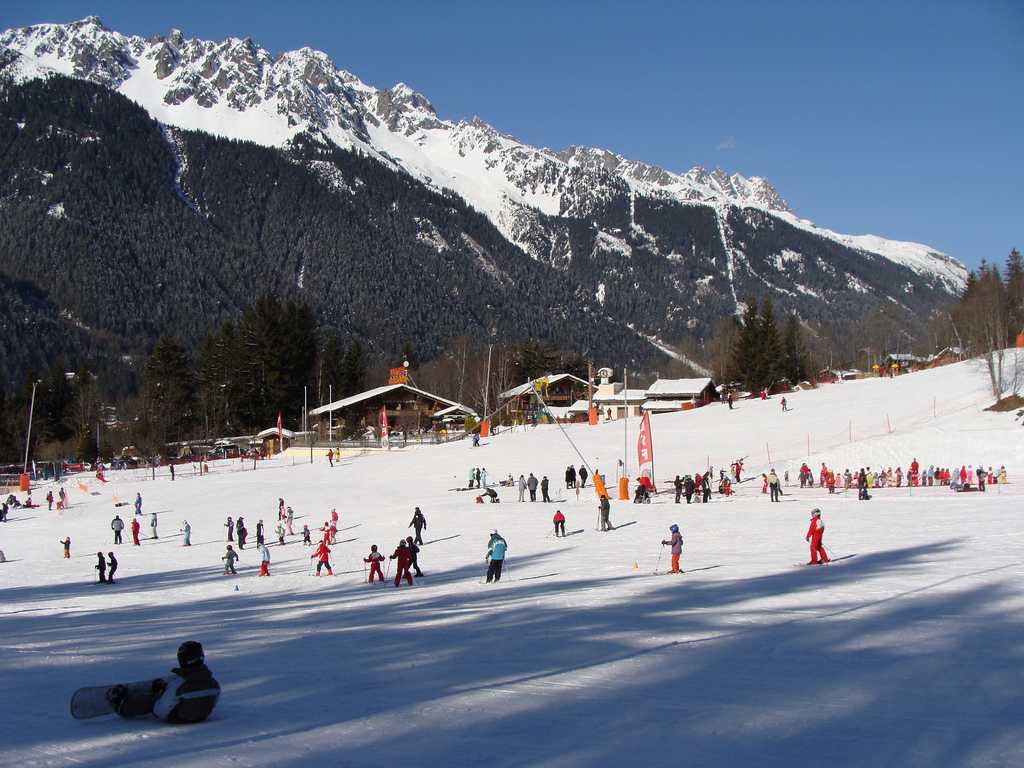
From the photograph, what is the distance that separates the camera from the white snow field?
7254 millimetres

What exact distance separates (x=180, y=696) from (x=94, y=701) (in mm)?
796

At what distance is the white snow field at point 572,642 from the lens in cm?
725

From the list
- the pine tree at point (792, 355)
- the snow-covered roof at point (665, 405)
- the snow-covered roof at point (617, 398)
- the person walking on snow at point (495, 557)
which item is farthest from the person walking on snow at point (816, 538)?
the snow-covered roof at point (617, 398)

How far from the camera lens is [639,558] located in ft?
65.5

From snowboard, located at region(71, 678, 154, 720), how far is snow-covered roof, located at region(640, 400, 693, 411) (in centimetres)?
7243

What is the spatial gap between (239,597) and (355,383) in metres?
87.0

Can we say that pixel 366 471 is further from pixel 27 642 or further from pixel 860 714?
pixel 860 714

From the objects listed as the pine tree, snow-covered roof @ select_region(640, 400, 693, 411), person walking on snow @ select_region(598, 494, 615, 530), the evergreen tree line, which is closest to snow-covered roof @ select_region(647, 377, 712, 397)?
snow-covered roof @ select_region(640, 400, 693, 411)

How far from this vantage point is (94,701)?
7.94 meters

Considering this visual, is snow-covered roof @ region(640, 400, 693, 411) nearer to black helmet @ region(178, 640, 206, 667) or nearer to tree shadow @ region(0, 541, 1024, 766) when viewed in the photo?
tree shadow @ region(0, 541, 1024, 766)

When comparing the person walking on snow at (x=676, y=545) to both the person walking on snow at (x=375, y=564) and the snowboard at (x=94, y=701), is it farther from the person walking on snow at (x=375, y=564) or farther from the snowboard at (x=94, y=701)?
the snowboard at (x=94, y=701)

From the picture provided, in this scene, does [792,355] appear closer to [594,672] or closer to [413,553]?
[413,553]

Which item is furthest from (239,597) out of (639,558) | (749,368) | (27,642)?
(749,368)

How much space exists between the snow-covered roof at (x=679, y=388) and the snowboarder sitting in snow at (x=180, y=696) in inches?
3127
